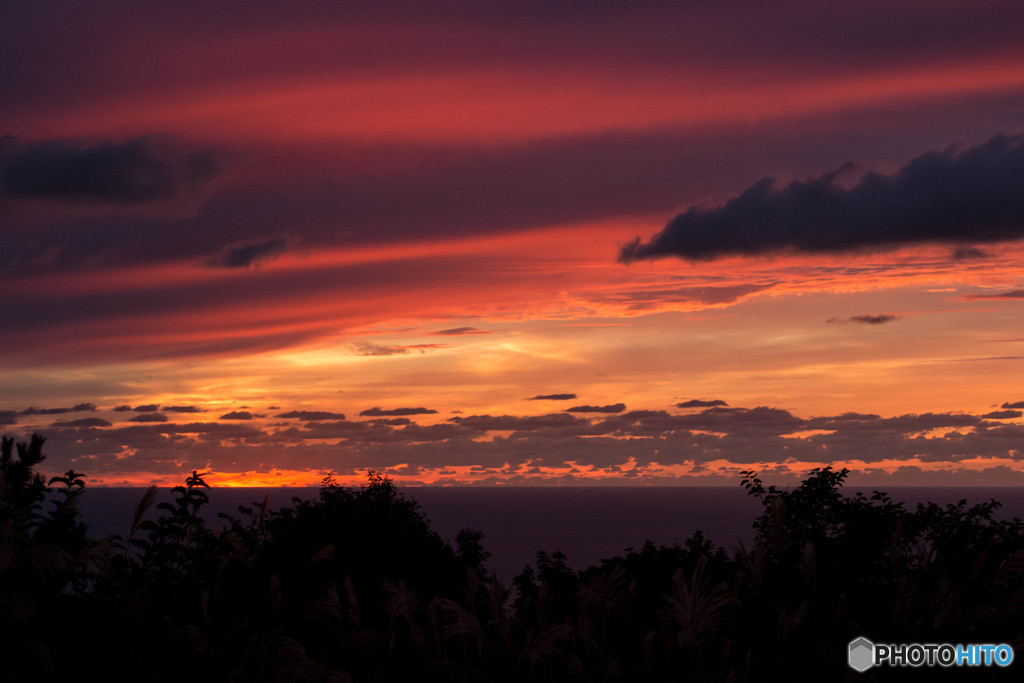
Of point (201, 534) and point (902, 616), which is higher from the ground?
point (201, 534)

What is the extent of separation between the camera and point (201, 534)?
59.7 feet

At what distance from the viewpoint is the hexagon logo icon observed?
1506 cm

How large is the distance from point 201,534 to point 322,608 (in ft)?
11.9

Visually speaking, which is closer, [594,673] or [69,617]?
[69,617]

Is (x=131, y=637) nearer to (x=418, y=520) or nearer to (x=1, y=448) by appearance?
(x=1, y=448)

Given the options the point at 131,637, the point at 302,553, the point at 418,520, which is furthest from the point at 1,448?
the point at 418,520

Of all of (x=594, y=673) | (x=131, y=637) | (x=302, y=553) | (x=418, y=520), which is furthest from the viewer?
(x=418, y=520)

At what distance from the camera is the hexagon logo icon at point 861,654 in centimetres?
1506

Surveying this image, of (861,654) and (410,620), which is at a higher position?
(410,620)

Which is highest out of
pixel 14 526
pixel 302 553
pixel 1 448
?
pixel 1 448

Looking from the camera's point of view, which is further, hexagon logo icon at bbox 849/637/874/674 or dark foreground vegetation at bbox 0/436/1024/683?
hexagon logo icon at bbox 849/637/874/674

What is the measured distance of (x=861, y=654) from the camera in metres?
15.3

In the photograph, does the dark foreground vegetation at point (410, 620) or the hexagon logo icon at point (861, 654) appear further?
the hexagon logo icon at point (861, 654)

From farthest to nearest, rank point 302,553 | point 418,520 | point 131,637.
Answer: point 418,520 → point 302,553 → point 131,637
